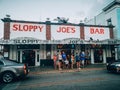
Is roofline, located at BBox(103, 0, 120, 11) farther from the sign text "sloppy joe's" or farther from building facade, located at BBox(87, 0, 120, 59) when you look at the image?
the sign text "sloppy joe's"

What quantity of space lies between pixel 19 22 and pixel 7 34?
2.12 metres

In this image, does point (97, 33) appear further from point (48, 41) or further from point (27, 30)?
point (27, 30)

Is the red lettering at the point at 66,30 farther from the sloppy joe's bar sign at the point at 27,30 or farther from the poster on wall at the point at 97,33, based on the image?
the sloppy joe's bar sign at the point at 27,30

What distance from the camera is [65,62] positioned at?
16.9 meters

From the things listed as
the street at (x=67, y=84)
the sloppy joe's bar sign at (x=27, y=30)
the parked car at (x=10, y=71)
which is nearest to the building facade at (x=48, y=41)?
the sloppy joe's bar sign at (x=27, y=30)

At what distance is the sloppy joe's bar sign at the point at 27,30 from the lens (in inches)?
731

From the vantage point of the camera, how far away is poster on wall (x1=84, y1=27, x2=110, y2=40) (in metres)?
21.9

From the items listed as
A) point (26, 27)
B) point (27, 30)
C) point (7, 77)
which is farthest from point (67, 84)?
point (26, 27)

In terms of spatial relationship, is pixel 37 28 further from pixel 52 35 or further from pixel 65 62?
pixel 65 62

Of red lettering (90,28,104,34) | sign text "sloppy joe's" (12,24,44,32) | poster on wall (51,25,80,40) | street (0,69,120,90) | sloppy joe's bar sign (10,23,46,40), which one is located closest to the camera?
street (0,69,120,90)

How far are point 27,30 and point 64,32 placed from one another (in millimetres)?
5052

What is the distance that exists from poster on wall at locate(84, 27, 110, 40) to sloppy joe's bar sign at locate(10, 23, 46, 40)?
6485mm

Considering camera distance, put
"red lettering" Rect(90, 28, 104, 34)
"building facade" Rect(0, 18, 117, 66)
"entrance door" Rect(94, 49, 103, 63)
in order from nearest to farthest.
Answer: "building facade" Rect(0, 18, 117, 66)
"red lettering" Rect(90, 28, 104, 34)
"entrance door" Rect(94, 49, 103, 63)

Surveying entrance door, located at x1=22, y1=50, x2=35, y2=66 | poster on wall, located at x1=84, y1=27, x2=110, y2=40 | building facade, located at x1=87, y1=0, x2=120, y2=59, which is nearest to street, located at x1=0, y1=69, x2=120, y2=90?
entrance door, located at x1=22, y1=50, x2=35, y2=66
